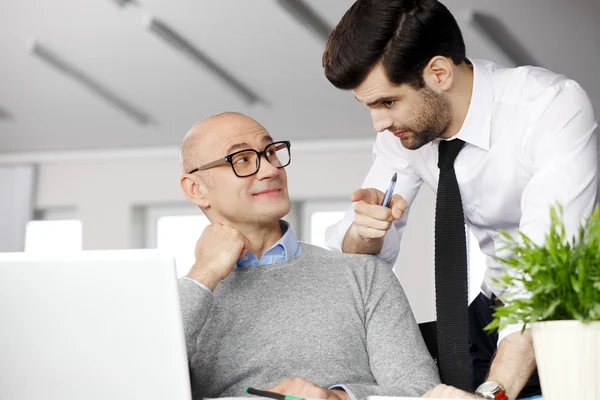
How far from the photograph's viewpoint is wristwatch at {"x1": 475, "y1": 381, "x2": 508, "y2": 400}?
4.38ft

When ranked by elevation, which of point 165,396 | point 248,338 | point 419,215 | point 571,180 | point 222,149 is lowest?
point 165,396

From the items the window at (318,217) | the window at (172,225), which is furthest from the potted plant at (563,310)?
the window at (172,225)

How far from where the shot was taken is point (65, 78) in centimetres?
605

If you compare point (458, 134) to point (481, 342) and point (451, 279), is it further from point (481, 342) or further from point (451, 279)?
point (481, 342)

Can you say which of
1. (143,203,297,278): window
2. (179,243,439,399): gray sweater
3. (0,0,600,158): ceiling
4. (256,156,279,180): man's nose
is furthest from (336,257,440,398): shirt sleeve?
(143,203,297,278): window

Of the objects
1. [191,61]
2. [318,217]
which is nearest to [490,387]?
[191,61]

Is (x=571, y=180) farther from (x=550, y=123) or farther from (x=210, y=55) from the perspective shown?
(x=210, y=55)

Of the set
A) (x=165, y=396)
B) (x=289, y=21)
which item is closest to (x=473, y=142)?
(x=165, y=396)

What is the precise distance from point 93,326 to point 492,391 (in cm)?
68

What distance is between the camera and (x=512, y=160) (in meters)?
1.90

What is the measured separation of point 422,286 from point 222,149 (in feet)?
13.7

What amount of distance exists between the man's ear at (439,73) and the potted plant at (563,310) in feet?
3.62

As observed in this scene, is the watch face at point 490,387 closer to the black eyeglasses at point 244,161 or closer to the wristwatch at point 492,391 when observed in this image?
the wristwatch at point 492,391

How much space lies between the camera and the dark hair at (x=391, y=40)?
1849 mm
